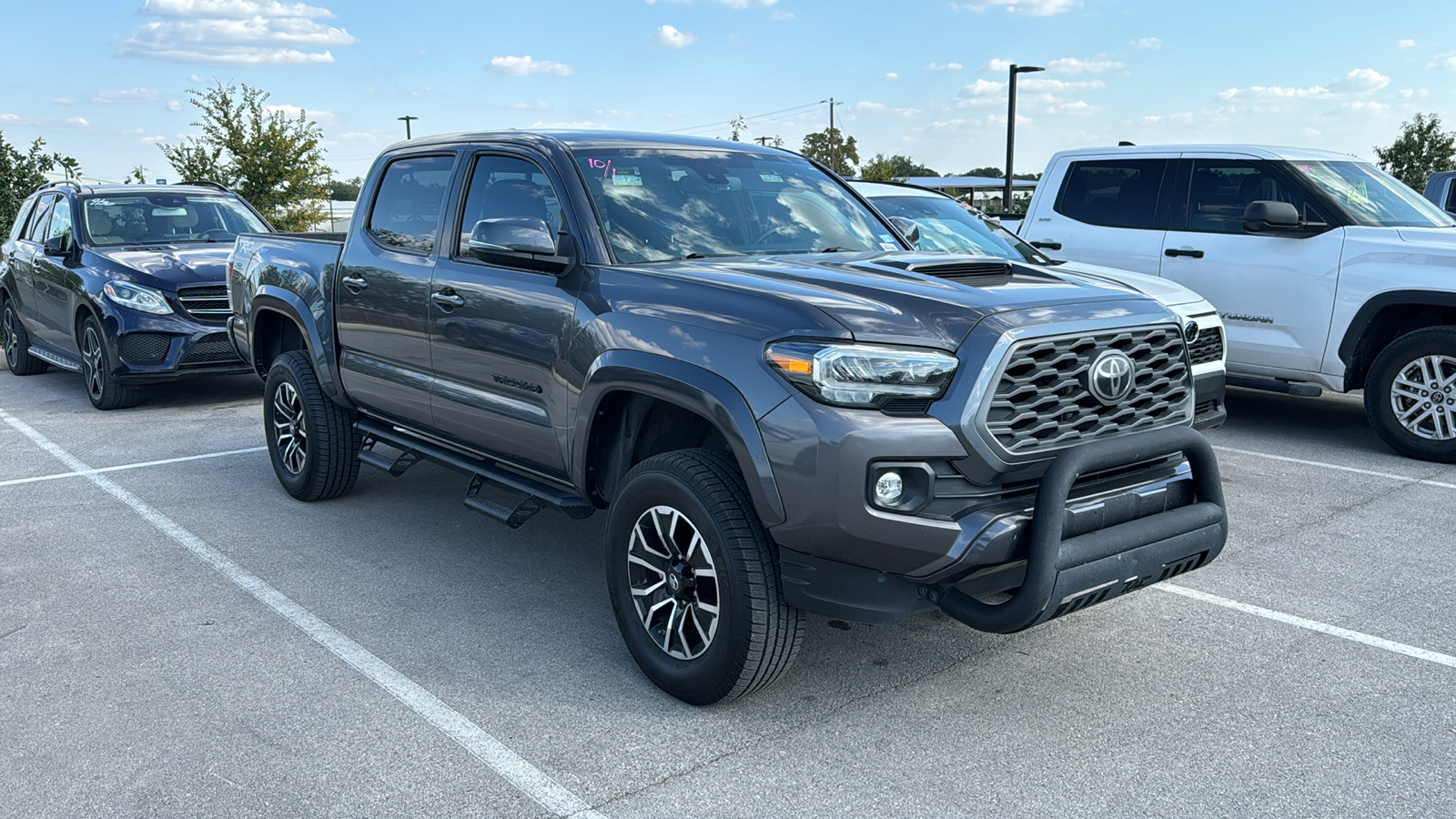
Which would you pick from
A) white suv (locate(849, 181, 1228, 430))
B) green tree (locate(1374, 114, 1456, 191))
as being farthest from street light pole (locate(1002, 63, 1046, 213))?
white suv (locate(849, 181, 1228, 430))

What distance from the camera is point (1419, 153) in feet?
125

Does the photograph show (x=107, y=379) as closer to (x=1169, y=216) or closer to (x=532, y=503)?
(x=532, y=503)

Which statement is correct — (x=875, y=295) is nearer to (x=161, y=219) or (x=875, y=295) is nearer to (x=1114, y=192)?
(x=1114, y=192)

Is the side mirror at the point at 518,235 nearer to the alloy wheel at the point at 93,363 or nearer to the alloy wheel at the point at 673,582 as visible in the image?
the alloy wheel at the point at 673,582

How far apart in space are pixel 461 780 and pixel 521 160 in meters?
2.62

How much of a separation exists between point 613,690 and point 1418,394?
5889 millimetres

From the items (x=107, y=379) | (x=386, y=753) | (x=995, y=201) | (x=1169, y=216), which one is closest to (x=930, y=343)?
(x=386, y=753)

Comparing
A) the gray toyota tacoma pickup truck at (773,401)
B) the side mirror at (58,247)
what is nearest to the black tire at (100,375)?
the side mirror at (58,247)

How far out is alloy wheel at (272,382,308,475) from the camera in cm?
642

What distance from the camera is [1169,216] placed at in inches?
338

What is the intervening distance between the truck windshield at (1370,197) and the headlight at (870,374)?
18.8ft

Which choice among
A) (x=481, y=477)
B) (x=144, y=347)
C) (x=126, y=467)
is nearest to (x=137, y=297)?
(x=144, y=347)

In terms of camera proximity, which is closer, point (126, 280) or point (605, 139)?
point (605, 139)

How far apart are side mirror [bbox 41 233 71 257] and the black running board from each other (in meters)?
6.08
